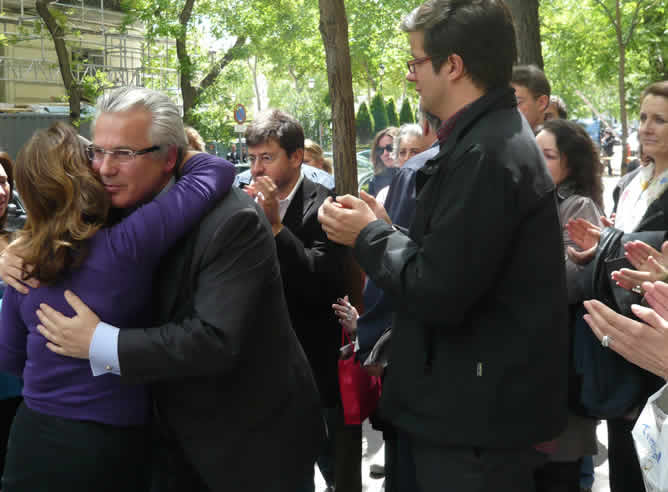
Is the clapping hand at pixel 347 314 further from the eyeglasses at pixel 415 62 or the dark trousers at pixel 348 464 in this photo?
the eyeglasses at pixel 415 62

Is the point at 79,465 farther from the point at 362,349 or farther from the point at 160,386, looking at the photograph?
the point at 362,349

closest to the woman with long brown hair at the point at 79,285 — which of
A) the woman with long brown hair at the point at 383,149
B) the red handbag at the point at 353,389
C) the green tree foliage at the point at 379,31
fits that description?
the red handbag at the point at 353,389

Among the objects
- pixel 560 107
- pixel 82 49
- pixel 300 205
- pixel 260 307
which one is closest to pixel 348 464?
pixel 300 205

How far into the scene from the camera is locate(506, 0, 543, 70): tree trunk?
722cm

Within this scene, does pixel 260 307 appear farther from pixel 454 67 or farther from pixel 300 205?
pixel 300 205

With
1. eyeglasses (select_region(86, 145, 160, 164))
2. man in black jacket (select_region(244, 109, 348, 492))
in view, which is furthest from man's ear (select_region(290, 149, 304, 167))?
eyeglasses (select_region(86, 145, 160, 164))

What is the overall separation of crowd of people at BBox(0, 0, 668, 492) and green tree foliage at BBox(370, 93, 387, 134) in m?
38.5

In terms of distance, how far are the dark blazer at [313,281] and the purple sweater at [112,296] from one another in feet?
3.16

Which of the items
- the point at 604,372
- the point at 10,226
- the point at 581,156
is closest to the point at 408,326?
the point at 604,372

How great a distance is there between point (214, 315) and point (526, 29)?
19.6ft

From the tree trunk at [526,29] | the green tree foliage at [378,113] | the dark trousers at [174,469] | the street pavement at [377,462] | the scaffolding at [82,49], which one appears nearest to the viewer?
the dark trousers at [174,469]

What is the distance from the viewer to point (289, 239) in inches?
126

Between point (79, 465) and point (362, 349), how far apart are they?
1157mm

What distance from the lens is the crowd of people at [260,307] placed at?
2.05 metres
